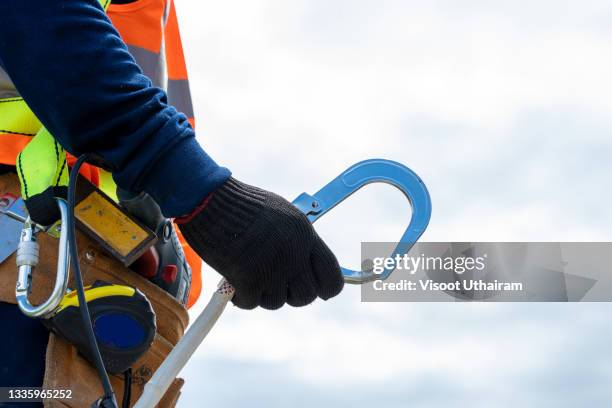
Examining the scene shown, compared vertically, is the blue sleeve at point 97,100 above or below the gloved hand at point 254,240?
above

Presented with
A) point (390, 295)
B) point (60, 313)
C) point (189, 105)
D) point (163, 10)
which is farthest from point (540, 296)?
point (60, 313)

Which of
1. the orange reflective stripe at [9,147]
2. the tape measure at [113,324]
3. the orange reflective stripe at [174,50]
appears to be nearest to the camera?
the tape measure at [113,324]

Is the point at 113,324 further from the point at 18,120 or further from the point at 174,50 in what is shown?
the point at 174,50

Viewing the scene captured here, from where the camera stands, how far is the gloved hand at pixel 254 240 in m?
2.73

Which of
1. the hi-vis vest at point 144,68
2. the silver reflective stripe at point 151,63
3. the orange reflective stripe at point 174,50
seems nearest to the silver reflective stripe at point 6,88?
the hi-vis vest at point 144,68

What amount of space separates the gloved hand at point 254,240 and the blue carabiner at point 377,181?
315mm

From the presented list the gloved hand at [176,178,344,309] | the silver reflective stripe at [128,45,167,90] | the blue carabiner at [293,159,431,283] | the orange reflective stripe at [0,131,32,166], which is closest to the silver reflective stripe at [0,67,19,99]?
the orange reflective stripe at [0,131,32,166]

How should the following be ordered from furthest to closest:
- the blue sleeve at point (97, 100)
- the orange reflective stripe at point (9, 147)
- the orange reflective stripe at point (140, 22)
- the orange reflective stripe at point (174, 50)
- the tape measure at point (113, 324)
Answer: the orange reflective stripe at point (174, 50) < the orange reflective stripe at point (140, 22) < the orange reflective stripe at point (9, 147) < the tape measure at point (113, 324) < the blue sleeve at point (97, 100)

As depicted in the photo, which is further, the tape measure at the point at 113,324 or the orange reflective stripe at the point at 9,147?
the orange reflective stripe at the point at 9,147

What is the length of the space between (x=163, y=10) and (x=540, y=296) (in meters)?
2.20

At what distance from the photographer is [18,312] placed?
117 inches

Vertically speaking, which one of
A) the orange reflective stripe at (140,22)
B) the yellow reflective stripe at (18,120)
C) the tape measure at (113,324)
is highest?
the orange reflective stripe at (140,22)

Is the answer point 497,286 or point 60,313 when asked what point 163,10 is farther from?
point 497,286

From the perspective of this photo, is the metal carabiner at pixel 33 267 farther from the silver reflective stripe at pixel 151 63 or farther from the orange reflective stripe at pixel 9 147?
the silver reflective stripe at pixel 151 63
